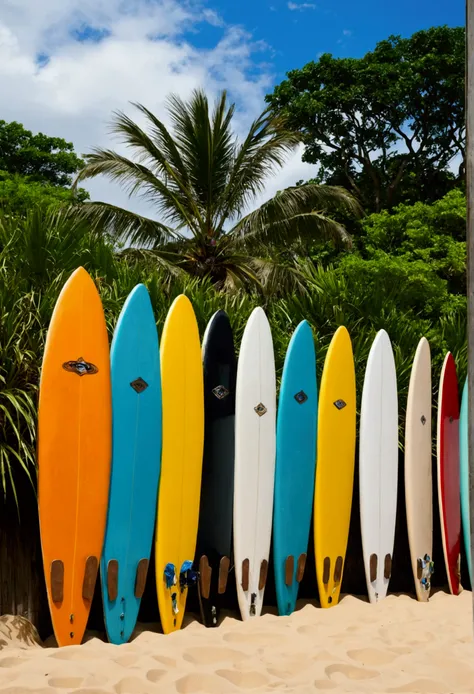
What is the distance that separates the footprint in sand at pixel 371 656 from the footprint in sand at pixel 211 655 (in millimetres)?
491

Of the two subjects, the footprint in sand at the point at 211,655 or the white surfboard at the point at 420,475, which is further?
the white surfboard at the point at 420,475

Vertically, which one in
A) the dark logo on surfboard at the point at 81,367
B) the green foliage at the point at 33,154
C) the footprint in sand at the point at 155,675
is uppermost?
the green foliage at the point at 33,154

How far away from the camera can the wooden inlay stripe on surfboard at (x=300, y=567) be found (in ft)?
13.5

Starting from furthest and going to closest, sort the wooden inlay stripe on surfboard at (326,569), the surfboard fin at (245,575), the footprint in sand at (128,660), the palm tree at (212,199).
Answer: the palm tree at (212,199), the wooden inlay stripe on surfboard at (326,569), the surfboard fin at (245,575), the footprint in sand at (128,660)

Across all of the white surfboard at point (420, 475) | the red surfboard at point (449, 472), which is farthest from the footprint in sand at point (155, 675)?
the red surfboard at point (449, 472)

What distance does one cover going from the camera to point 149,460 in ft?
11.7

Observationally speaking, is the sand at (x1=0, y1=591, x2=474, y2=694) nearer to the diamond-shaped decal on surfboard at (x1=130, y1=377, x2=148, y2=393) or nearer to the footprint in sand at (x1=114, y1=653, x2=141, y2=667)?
the footprint in sand at (x1=114, y1=653, x2=141, y2=667)

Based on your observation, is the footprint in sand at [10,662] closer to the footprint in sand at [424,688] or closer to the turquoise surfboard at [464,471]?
the footprint in sand at [424,688]

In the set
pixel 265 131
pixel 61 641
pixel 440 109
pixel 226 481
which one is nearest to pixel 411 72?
pixel 440 109

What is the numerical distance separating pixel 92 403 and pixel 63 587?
0.86m

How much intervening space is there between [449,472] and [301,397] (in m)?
1.38

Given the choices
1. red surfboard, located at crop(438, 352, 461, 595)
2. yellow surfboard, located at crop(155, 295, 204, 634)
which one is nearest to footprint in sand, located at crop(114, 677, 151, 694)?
yellow surfboard, located at crop(155, 295, 204, 634)

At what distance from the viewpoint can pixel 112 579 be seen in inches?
135

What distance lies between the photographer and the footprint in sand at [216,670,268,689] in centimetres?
280
